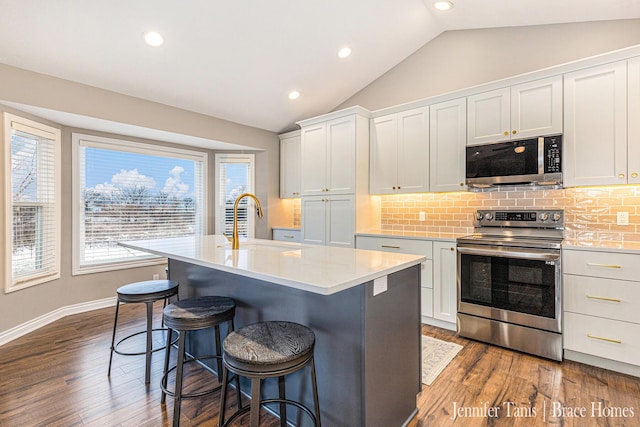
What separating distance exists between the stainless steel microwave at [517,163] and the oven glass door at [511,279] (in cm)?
68

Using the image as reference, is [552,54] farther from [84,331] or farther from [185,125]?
[84,331]

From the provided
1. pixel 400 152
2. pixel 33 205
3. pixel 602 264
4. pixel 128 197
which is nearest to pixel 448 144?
pixel 400 152

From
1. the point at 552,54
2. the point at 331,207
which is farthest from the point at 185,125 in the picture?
the point at 552,54

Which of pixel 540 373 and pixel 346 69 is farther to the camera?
pixel 346 69

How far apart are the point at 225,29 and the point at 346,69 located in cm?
156

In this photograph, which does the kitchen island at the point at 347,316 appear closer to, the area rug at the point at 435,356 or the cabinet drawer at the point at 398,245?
the area rug at the point at 435,356

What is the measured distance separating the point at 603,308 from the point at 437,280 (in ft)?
4.10

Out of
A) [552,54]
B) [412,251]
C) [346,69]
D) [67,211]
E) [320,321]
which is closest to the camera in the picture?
[320,321]

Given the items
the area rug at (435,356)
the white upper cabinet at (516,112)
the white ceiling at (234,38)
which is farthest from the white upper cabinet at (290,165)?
the area rug at (435,356)

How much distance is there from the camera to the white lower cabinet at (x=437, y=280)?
123 inches

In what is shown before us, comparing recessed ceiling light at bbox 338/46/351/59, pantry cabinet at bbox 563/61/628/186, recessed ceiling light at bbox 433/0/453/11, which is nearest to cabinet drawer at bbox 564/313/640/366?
pantry cabinet at bbox 563/61/628/186

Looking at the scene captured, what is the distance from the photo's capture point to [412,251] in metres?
3.36

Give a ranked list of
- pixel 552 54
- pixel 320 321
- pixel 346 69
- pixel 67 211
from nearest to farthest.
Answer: pixel 320 321, pixel 552 54, pixel 67 211, pixel 346 69

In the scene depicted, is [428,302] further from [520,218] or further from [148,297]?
[148,297]
